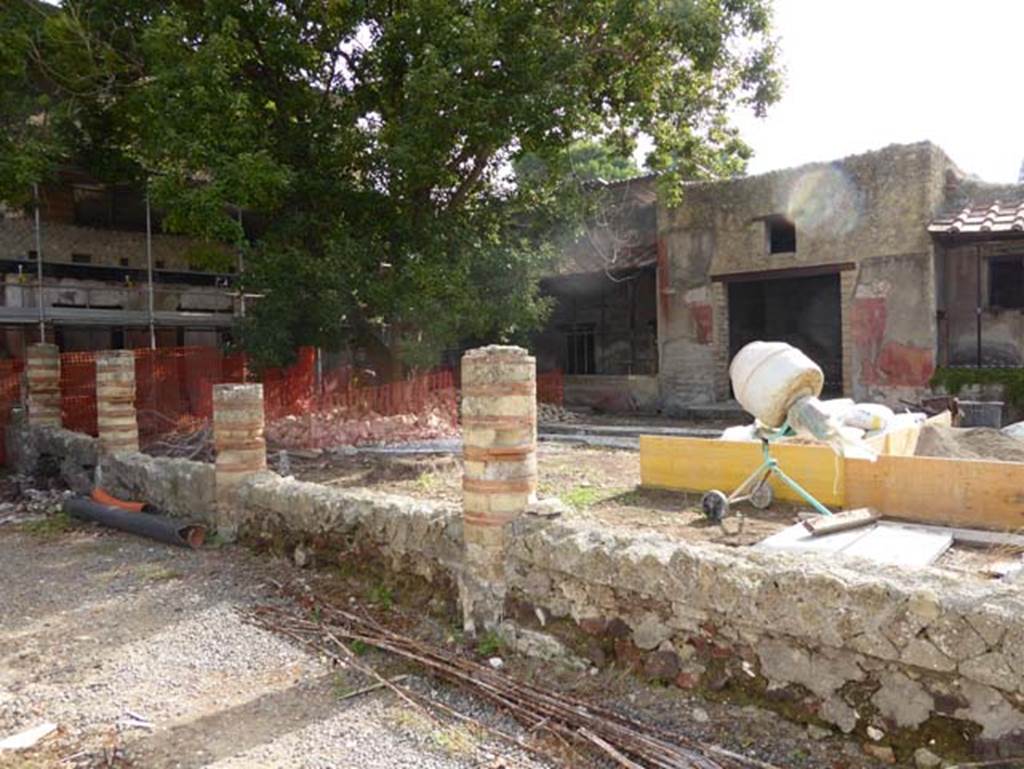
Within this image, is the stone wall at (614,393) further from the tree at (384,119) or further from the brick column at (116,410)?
the brick column at (116,410)

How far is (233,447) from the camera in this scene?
7113 millimetres

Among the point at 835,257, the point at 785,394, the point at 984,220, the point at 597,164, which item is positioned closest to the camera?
the point at 785,394

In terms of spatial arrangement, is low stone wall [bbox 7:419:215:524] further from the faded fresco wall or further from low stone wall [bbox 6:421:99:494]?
the faded fresco wall

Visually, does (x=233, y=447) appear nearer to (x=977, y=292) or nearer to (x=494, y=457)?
(x=494, y=457)

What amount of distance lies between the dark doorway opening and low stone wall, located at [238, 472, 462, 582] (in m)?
14.4

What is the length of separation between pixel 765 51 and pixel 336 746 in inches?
500

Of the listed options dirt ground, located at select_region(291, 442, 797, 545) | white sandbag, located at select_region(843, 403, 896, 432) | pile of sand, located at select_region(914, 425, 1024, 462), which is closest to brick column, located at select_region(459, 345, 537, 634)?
dirt ground, located at select_region(291, 442, 797, 545)

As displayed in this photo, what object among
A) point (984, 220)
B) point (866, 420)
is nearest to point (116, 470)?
point (866, 420)

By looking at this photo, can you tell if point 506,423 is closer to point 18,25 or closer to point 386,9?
point 386,9

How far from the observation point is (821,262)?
15.1 m

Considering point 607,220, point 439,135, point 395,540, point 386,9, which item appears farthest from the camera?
point 607,220

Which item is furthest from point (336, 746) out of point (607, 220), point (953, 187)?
point (607, 220)

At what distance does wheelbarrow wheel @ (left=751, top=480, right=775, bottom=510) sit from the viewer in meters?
7.21

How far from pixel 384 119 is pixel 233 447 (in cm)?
716
